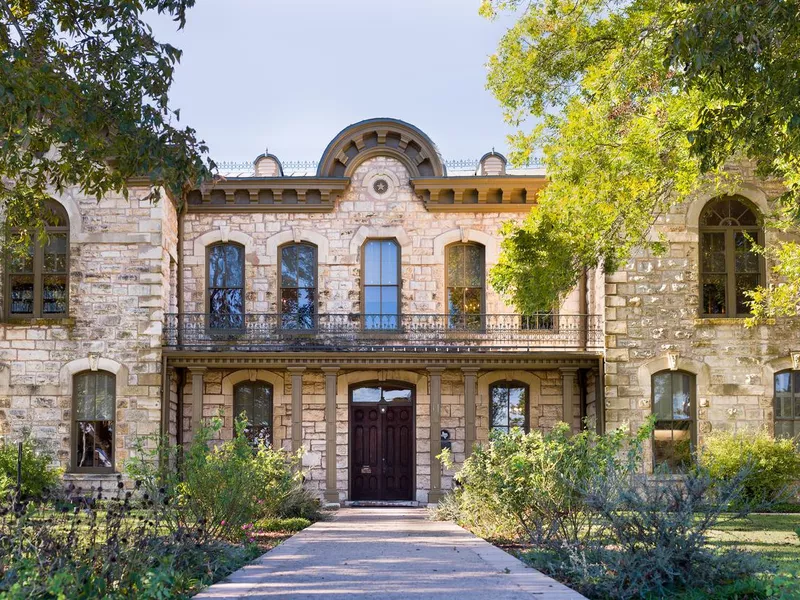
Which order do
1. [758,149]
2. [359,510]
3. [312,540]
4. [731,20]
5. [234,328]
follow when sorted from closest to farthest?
[731,20], [758,149], [312,540], [359,510], [234,328]

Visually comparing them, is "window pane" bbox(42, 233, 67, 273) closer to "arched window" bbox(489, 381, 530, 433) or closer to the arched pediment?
the arched pediment

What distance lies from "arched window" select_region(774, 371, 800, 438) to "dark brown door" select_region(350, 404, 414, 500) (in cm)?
741

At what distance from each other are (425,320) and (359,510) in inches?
165

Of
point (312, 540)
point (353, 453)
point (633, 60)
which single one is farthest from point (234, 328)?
point (633, 60)

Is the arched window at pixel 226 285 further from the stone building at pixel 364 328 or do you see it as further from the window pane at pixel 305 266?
the window pane at pixel 305 266

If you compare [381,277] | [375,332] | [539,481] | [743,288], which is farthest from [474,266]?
[539,481]

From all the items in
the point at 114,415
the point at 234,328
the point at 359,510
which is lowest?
the point at 359,510

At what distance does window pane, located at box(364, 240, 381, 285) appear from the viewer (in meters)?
23.2

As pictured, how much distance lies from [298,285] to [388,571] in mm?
13418

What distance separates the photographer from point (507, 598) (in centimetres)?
819

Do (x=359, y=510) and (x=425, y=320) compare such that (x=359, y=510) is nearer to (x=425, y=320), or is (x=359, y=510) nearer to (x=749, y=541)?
(x=425, y=320)

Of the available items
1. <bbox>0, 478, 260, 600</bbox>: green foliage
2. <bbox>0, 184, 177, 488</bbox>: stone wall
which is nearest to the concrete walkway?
<bbox>0, 478, 260, 600</bbox>: green foliage

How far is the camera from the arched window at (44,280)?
21.9m

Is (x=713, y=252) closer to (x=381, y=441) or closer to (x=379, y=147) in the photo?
(x=379, y=147)
